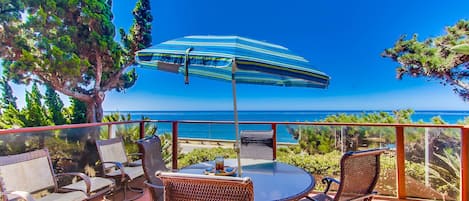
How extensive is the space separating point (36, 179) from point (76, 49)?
40.9 feet

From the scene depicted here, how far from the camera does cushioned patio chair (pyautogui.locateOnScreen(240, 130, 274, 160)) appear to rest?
138 inches

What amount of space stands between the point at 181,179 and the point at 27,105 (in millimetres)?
15634

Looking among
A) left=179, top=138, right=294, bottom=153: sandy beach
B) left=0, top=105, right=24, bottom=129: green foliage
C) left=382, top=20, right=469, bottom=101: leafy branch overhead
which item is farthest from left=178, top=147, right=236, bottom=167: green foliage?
left=0, top=105, right=24, bottom=129: green foliage

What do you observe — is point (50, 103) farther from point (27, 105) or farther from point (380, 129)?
point (380, 129)

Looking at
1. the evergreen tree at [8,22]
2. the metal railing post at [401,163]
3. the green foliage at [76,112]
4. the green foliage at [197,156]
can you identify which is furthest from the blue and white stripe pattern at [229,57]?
the green foliage at [76,112]

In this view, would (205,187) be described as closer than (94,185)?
Yes

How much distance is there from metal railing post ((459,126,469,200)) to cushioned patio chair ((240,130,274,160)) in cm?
235

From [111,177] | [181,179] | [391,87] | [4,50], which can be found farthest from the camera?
[391,87]

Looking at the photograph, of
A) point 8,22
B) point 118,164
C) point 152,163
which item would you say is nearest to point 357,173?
point 152,163

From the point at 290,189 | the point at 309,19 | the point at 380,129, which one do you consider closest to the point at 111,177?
the point at 290,189

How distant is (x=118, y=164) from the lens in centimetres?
391

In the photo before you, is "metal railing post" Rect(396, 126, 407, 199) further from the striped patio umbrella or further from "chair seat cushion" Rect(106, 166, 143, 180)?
"chair seat cushion" Rect(106, 166, 143, 180)

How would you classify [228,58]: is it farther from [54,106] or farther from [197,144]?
[54,106]

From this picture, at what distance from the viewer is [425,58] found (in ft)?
30.2
